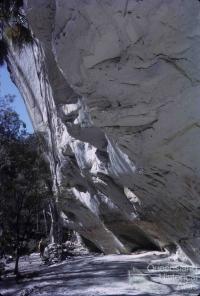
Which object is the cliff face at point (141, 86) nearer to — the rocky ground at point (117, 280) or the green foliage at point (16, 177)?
the rocky ground at point (117, 280)

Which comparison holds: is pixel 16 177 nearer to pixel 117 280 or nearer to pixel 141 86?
pixel 117 280

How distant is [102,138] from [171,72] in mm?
4782

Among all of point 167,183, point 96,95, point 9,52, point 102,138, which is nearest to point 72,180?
point 9,52

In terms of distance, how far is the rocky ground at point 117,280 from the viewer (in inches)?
461

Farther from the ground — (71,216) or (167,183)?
(71,216)

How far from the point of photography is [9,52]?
20766mm

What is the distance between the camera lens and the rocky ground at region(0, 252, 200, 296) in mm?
11703

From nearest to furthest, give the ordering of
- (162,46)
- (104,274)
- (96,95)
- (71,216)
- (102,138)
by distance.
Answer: (162,46), (96,95), (102,138), (104,274), (71,216)

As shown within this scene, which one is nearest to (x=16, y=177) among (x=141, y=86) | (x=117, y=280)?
(x=117, y=280)

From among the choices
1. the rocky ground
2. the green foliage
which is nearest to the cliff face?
the rocky ground

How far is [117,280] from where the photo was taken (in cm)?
1384

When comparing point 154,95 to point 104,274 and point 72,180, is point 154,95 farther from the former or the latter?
point 72,180

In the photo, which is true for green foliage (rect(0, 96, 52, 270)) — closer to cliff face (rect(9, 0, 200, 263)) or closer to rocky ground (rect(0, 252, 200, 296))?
rocky ground (rect(0, 252, 200, 296))

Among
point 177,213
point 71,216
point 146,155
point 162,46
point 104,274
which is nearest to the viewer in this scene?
point 162,46
